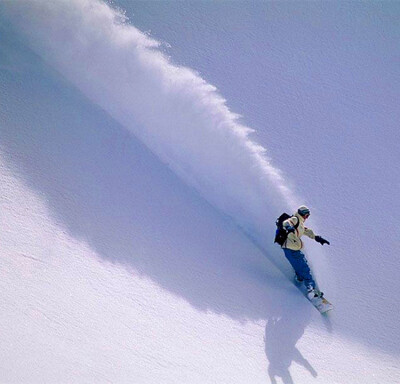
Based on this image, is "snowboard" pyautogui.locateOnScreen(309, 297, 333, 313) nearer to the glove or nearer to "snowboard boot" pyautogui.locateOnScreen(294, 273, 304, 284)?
"snowboard boot" pyautogui.locateOnScreen(294, 273, 304, 284)

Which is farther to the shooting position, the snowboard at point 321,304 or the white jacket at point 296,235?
the snowboard at point 321,304

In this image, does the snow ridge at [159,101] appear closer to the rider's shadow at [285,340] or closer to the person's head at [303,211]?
the person's head at [303,211]

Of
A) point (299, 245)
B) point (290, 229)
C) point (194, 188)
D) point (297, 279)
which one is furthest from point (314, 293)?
point (194, 188)

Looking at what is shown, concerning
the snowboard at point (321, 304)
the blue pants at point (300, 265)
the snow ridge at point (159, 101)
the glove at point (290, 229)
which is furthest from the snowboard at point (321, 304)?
the snow ridge at point (159, 101)

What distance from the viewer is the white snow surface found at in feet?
15.1

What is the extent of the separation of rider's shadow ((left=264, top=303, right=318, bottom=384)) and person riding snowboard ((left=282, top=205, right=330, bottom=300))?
0.31m

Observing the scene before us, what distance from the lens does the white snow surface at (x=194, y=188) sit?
182 inches

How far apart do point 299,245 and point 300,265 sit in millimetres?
317

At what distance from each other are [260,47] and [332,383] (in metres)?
5.94

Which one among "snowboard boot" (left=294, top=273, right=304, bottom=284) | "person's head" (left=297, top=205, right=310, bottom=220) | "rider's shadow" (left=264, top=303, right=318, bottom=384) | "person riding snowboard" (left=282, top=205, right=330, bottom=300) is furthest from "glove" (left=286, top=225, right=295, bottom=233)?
"rider's shadow" (left=264, top=303, right=318, bottom=384)

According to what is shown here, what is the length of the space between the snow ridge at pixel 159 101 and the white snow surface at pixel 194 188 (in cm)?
3

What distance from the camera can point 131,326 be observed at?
15.1ft

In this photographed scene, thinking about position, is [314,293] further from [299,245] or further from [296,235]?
[296,235]

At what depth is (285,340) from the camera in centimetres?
512
